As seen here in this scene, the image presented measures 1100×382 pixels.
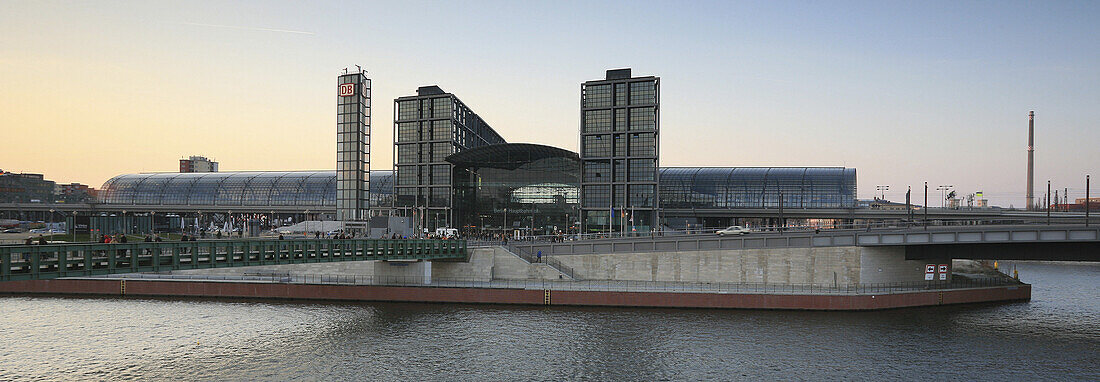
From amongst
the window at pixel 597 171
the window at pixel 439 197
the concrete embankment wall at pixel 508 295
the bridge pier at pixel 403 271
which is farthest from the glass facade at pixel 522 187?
the concrete embankment wall at pixel 508 295

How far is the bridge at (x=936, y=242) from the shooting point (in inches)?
2562

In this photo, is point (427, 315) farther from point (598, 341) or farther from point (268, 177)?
point (268, 177)

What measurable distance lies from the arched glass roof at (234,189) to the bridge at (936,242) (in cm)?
10664

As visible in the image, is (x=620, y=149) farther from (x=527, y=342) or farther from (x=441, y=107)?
(x=527, y=342)

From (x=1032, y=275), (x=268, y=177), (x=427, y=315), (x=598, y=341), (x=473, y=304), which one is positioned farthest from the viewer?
(x=268, y=177)

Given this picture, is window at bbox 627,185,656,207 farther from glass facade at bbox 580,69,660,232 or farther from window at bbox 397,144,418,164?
window at bbox 397,144,418,164

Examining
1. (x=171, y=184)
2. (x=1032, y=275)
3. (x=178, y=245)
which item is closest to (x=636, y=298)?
(x=178, y=245)

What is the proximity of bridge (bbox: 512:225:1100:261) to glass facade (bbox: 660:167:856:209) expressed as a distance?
84595 mm

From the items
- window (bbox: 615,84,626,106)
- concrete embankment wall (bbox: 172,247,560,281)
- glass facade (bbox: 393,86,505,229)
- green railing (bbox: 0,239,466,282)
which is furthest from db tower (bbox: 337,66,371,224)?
green railing (bbox: 0,239,466,282)

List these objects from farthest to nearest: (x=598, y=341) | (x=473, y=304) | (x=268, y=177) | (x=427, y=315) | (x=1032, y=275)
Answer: (x=268, y=177) → (x=1032, y=275) → (x=473, y=304) → (x=427, y=315) → (x=598, y=341)

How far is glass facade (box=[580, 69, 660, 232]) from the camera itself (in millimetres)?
118062

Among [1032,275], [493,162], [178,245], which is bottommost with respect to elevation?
[1032,275]

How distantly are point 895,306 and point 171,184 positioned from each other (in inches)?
7397

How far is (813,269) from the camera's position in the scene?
71250 millimetres
